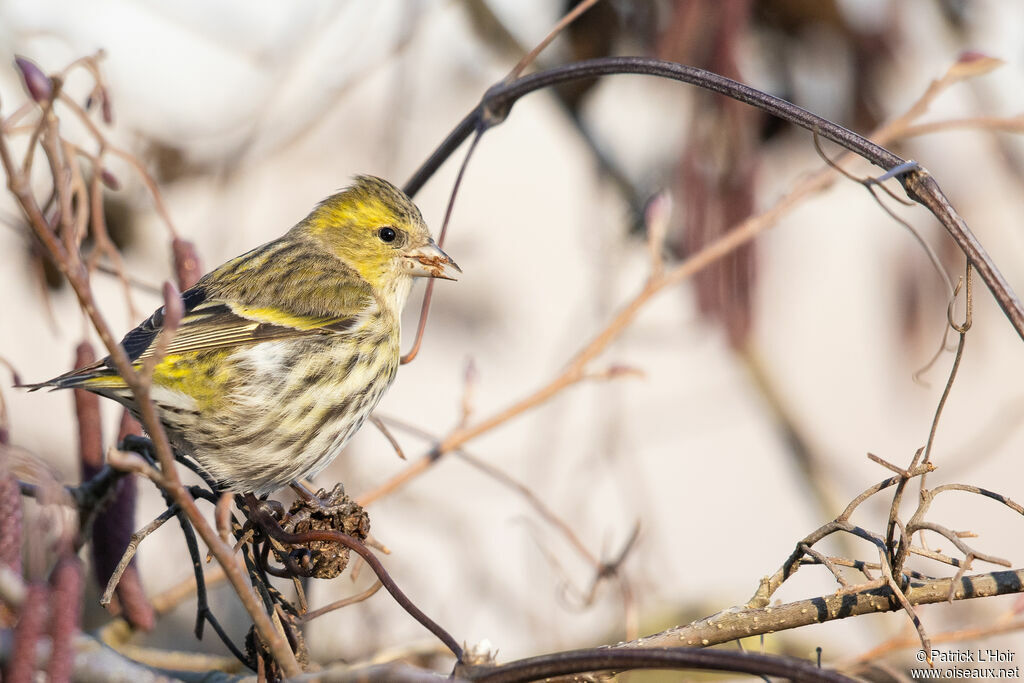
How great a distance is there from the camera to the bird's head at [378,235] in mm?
2525

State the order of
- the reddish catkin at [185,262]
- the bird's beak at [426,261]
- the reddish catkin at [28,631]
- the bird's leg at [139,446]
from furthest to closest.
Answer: the bird's beak at [426,261], the reddish catkin at [185,262], the bird's leg at [139,446], the reddish catkin at [28,631]

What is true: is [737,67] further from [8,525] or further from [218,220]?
[8,525]

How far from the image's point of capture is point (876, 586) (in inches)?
47.1

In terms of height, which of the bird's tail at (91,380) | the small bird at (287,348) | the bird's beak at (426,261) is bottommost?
the bird's tail at (91,380)

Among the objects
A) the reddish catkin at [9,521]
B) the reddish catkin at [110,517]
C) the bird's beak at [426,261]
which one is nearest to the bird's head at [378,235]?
the bird's beak at [426,261]

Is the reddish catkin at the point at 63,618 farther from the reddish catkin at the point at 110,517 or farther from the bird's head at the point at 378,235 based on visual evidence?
the bird's head at the point at 378,235

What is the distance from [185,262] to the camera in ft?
6.32

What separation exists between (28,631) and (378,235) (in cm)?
190

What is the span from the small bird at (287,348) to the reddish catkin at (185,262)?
5 centimetres

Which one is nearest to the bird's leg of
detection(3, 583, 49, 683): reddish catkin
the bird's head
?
detection(3, 583, 49, 683): reddish catkin

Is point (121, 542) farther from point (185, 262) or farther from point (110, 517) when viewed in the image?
point (185, 262)

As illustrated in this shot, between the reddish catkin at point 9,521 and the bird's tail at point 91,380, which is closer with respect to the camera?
the reddish catkin at point 9,521

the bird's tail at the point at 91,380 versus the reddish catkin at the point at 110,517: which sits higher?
the bird's tail at the point at 91,380

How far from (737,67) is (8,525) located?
2.37m
